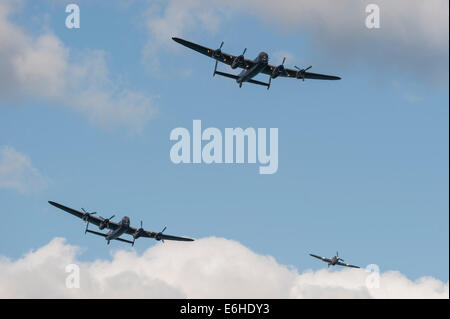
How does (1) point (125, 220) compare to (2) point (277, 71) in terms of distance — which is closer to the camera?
(2) point (277, 71)

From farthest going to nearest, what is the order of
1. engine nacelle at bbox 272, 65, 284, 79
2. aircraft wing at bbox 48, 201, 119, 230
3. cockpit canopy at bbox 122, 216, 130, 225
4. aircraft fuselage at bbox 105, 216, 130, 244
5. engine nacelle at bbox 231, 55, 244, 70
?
cockpit canopy at bbox 122, 216, 130, 225
aircraft fuselage at bbox 105, 216, 130, 244
aircraft wing at bbox 48, 201, 119, 230
engine nacelle at bbox 272, 65, 284, 79
engine nacelle at bbox 231, 55, 244, 70

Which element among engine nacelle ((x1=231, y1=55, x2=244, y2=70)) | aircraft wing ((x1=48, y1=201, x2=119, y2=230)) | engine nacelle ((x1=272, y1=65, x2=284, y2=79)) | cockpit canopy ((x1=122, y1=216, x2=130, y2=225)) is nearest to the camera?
engine nacelle ((x1=231, y1=55, x2=244, y2=70))

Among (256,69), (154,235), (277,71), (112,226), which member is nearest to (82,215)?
(112,226)

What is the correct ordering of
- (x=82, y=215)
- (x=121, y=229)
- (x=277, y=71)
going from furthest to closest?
(x=121, y=229) → (x=82, y=215) → (x=277, y=71)

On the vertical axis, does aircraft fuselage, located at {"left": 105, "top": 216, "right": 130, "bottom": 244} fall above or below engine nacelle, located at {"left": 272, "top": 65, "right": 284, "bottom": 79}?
below

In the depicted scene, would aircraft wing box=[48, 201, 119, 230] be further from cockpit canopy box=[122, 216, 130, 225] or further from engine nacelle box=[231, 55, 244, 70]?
engine nacelle box=[231, 55, 244, 70]

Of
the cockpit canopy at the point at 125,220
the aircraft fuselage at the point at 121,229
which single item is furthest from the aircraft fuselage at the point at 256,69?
the aircraft fuselage at the point at 121,229

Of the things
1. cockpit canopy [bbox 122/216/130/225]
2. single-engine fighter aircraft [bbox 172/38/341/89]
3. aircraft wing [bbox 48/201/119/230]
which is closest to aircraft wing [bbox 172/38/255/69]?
single-engine fighter aircraft [bbox 172/38/341/89]

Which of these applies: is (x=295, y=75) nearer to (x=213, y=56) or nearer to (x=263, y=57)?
(x=263, y=57)

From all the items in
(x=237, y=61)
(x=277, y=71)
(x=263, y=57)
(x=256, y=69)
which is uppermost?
(x=263, y=57)

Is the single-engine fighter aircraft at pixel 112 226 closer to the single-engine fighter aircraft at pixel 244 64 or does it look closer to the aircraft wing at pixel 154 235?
the aircraft wing at pixel 154 235
